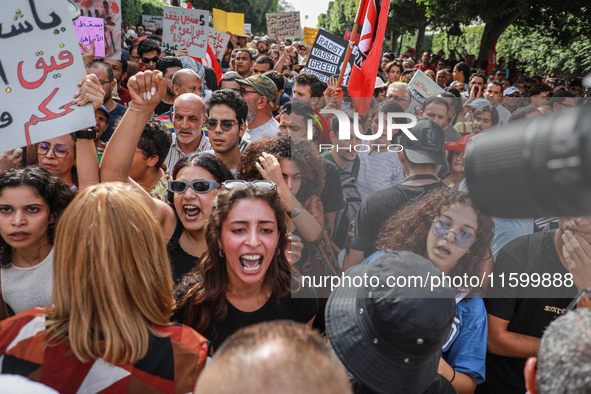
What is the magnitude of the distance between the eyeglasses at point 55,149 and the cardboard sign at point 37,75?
51 centimetres

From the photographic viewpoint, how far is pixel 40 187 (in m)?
2.20

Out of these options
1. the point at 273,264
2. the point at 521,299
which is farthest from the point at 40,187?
the point at 521,299

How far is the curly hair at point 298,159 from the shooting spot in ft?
9.07

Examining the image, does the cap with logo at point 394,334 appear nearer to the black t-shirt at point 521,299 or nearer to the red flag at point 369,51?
the black t-shirt at point 521,299

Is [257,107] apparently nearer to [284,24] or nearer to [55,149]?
[55,149]

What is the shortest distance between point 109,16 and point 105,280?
18.4ft

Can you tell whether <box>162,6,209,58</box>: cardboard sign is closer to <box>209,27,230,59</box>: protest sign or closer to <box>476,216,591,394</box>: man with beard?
<box>209,27,230,59</box>: protest sign

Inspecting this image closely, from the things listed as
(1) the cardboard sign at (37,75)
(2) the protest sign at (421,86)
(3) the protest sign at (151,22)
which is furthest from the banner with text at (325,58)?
(3) the protest sign at (151,22)

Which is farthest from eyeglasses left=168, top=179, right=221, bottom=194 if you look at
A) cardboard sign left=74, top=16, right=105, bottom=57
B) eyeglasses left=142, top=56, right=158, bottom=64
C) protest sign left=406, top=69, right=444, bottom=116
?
eyeglasses left=142, top=56, right=158, bottom=64

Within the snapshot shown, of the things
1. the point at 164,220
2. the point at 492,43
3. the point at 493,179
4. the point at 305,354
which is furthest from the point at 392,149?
the point at 492,43

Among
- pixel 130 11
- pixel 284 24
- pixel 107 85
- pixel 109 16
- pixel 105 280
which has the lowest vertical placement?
pixel 105 280

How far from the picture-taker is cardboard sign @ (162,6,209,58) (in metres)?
7.35

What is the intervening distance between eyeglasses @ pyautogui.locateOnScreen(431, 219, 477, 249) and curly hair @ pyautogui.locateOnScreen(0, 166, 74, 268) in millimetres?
1820

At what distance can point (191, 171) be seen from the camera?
2.76 meters
